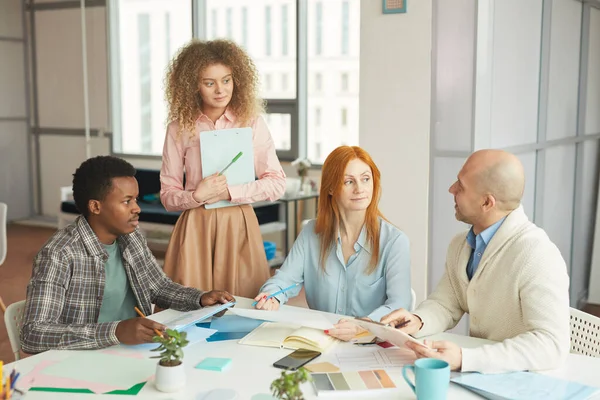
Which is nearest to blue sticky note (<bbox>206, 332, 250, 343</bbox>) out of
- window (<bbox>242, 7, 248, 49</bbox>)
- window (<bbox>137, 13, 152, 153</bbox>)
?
window (<bbox>242, 7, 248, 49</bbox>)

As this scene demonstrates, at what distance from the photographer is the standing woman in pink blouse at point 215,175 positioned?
2912mm

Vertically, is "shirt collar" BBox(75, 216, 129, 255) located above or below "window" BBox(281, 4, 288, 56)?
below

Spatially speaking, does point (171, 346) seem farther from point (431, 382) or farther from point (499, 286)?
point (499, 286)

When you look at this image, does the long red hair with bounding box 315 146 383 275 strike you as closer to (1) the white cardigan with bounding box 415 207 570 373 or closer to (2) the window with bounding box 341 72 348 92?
(1) the white cardigan with bounding box 415 207 570 373

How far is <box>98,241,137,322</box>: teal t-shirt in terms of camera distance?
8.13 feet

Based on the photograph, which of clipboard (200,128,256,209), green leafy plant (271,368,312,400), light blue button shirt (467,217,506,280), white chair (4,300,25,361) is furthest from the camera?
clipboard (200,128,256,209)

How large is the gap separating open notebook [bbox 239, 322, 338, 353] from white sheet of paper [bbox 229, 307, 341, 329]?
0.02 m

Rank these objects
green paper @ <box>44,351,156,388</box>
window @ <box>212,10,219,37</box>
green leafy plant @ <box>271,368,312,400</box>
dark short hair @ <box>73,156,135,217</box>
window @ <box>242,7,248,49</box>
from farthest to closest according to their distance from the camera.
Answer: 1. window @ <box>212,10,219,37</box>
2. window @ <box>242,7,248,49</box>
3. dark short hair @ <box>73,156,135,217</box>
4. green paper @ <box>44,351,156,388</box>
5. green leafy plant @ <box>271,368,312,400</box>

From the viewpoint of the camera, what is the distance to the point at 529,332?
6.20 ft

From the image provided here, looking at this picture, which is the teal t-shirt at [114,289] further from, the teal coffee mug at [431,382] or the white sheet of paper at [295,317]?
the teal coffee mug at [431,382]

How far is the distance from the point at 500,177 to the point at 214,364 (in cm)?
95

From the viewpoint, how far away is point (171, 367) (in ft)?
5.59

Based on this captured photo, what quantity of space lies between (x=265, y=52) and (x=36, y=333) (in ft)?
17.1

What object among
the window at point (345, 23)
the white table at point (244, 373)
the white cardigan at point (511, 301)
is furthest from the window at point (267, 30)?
the white table at point (244, 373)
